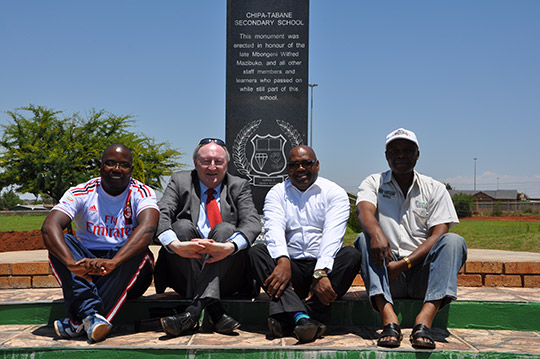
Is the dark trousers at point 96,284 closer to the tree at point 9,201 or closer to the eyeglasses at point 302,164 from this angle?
the eyeglasses at point 302,164

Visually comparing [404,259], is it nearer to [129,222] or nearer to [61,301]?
[129,222]

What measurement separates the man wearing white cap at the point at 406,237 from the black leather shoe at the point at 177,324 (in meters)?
1.17

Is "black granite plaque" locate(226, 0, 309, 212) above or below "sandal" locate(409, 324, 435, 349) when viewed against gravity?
above

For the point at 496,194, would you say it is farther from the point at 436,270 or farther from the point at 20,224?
the point at 436,270

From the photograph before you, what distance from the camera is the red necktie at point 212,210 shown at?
3.71 metres

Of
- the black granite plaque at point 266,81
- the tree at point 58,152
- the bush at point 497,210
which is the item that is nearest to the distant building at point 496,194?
the bush at point 497,210

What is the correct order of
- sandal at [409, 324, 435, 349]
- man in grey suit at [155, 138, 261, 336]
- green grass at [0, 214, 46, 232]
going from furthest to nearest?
green grass at [0, 214, 46, 232], man in grey suit at [155, 138, 261, 336], sandal at [409, 324, 435, 349]

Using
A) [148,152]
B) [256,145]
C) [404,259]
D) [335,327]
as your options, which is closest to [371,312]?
[335,327]

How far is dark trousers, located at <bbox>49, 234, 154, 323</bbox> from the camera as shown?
3250 millimetres

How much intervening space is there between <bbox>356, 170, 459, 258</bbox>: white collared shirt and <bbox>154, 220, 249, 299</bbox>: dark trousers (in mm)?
998

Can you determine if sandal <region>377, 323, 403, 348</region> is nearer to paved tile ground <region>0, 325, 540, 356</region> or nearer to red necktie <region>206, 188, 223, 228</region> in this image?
paved tile ground <region>0, 325, 540, 356</region>

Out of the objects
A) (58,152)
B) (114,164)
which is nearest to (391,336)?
(114,164)

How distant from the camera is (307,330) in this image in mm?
3051

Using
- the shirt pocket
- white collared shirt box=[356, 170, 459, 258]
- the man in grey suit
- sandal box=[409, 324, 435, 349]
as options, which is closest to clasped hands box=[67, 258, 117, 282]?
the man in grey suit
